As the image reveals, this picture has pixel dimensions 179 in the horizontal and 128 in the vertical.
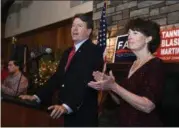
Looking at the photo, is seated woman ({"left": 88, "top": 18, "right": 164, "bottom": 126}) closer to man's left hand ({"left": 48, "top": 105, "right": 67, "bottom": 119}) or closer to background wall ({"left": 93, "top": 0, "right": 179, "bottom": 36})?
man's left hand ({"left": 48, "top": 105, "right": 67, "bottom": 119})

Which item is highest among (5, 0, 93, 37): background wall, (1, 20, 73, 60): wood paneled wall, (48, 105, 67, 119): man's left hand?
(5, 0, 93, 37): background wall

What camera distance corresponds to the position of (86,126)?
155 cm

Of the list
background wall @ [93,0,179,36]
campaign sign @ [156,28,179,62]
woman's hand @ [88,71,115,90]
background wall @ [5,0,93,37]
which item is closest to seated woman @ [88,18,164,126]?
woman's hand @ [88,71,115,90]

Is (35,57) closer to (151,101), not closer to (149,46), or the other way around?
(149,46)

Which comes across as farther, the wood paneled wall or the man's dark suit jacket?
A: the wood paneled wall

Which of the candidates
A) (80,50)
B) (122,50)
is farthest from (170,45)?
(80,50)

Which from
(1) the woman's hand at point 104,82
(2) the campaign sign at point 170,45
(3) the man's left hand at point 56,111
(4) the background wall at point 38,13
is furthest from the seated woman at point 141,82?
(4) the background wall at point 38,13

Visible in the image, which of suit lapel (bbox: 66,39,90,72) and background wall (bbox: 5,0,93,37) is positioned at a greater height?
background wall (bbox: 5,0,93,37)

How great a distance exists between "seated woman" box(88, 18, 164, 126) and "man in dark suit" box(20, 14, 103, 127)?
→ 203mm

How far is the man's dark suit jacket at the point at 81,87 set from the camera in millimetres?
1479

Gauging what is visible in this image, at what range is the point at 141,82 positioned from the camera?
127 centimetres

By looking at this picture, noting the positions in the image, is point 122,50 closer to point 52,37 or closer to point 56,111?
point 56,111

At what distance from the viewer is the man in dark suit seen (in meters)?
1.48

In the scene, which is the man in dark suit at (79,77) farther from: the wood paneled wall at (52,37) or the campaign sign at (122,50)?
the wood paneled wall at (52,37)
